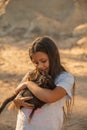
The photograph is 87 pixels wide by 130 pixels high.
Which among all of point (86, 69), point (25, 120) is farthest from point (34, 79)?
point (86, 69)

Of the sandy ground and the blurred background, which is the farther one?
the blurred background

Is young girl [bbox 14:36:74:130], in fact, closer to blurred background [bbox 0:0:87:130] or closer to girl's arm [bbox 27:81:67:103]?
girl's arm [bbox 27:81:67:103]

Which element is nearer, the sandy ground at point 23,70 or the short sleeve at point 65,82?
the short sleeve at point 65,82

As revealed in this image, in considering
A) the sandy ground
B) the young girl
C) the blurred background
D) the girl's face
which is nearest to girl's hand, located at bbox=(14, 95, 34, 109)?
the young girl

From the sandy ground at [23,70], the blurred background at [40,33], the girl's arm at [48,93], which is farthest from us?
the blurred background at [40,33]

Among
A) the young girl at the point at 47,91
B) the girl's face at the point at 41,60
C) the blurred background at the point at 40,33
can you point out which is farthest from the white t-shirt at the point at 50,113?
the blurred background at the point at 40,33

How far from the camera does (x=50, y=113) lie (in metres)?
2.53

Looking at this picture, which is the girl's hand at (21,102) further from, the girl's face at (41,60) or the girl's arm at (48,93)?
the girl's face at (41,60)

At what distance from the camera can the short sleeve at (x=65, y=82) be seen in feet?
8.25

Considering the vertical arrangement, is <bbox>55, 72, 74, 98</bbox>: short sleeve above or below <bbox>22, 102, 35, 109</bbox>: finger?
above

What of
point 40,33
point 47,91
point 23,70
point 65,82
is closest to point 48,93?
point 47,91

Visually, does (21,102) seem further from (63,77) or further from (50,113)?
(63,77)

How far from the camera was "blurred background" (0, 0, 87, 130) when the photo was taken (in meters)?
7.15

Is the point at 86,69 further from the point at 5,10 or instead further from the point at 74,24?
the point at 5,10
